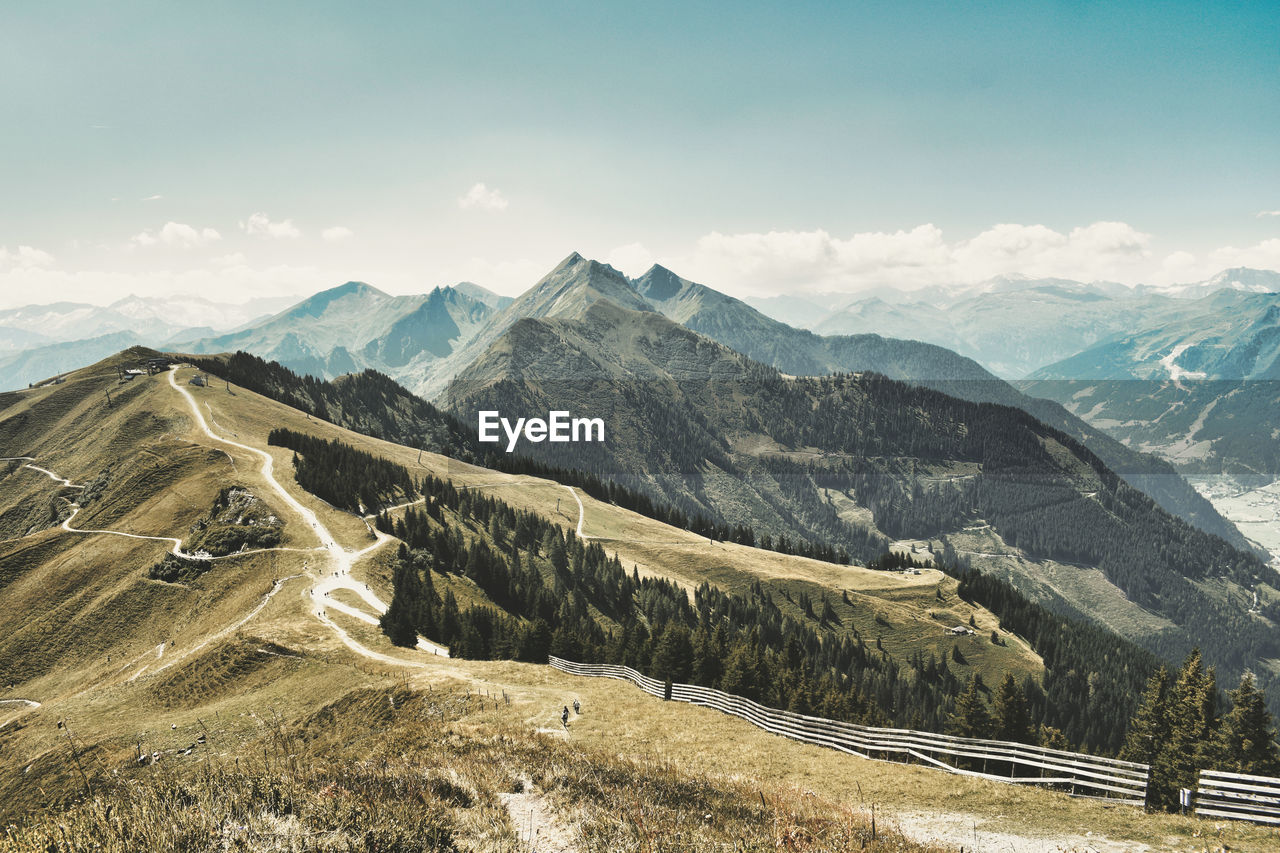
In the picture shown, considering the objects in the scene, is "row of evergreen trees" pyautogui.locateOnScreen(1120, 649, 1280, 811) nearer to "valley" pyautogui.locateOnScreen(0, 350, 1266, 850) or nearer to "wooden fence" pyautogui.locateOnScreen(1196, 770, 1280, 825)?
"wooden fence" pyautogui.locateOnScreen(1196, 770, 1280, 825)

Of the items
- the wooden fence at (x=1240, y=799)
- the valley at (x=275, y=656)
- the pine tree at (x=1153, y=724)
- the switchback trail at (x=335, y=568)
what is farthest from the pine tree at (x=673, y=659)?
the pine tree at (x=1153, y=724)

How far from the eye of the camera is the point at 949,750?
23266 mm

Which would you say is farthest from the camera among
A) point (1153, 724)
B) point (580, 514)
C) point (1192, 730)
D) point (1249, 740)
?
point (580, 514)

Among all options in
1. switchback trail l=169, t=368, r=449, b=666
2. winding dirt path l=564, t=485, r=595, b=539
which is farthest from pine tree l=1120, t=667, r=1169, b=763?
winding dirt path l=564, t=485, r=595, b=539

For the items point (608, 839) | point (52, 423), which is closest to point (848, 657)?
point (608, 839)

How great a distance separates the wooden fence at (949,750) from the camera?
66.5ft

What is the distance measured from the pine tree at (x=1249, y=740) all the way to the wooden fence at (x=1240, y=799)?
40.0 metres

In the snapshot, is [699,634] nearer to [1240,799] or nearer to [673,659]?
[673,659]

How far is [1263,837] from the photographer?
650 inches

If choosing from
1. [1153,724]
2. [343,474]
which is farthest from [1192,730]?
[343,474]

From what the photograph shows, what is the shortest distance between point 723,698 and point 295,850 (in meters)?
30.3

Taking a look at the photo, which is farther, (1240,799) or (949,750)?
(949,750)

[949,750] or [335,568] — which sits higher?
[949,750]

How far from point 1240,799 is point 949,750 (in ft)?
27.9
